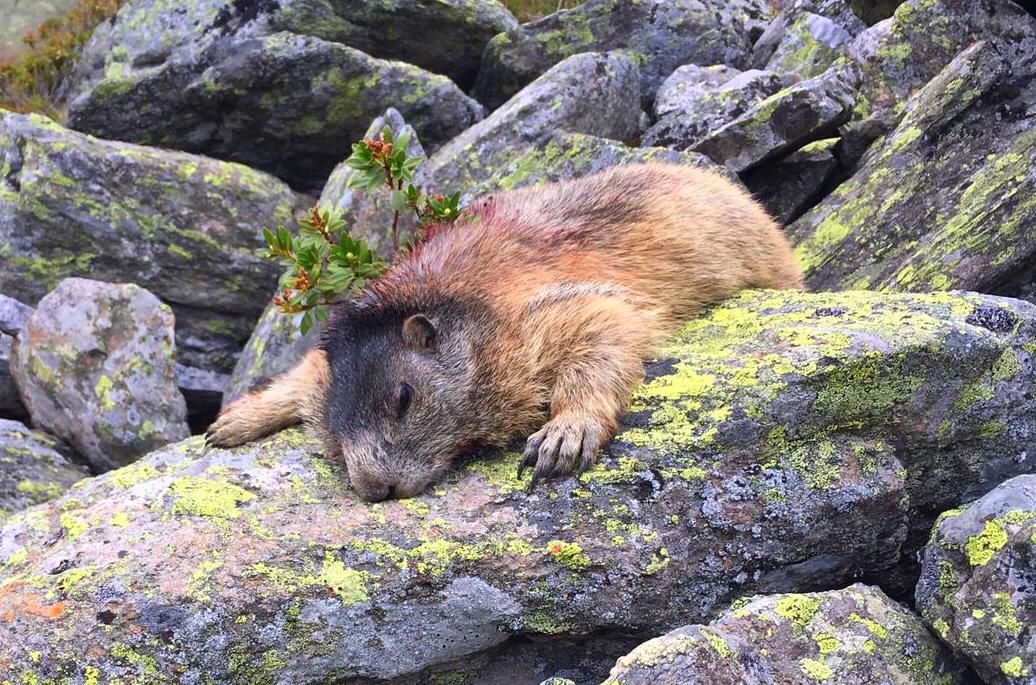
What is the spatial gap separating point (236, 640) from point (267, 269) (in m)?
6.45

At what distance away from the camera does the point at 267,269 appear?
10.2 meters

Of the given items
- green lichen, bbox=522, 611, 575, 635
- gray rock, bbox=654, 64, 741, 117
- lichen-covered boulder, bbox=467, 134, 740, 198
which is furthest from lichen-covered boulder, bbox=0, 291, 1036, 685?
gray rock, bbox=654, 64, 741, 117

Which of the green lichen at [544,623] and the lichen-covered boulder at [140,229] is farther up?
the lichen-covered boulder at [140,229]

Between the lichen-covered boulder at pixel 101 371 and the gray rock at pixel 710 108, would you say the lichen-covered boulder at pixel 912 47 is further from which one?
the lichen-covered boulder at pixel 101 371

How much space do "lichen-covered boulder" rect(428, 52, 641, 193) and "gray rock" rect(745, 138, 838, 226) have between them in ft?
6.27

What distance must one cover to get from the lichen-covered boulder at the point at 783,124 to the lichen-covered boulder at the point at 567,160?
37 cm

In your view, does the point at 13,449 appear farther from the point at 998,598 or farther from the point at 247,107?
the point at 998,598

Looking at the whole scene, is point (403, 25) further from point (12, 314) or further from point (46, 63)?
point (46, 63)

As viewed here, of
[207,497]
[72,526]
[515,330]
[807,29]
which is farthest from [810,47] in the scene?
[72,526]

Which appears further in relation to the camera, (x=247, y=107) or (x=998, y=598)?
(x=247, y=107)

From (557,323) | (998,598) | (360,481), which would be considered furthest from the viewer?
(557,323)

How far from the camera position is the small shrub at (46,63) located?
15.9 metres

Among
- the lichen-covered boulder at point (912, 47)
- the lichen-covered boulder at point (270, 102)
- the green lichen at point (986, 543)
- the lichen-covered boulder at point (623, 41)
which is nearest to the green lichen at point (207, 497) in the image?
the green lichen at point (986, 543)

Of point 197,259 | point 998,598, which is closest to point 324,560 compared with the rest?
point 998,598
